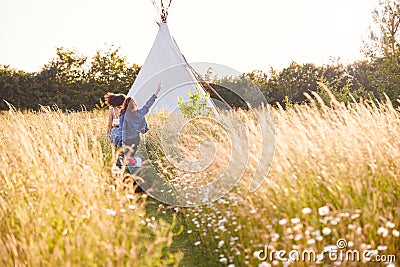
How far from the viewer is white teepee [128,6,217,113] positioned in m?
9.97

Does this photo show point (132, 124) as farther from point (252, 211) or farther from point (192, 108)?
point (252, 211)

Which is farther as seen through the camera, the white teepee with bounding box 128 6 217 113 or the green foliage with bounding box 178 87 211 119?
the white teepee with bounding box 128 6 217 113

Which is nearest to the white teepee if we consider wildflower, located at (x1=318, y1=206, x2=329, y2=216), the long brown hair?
the long brown hair

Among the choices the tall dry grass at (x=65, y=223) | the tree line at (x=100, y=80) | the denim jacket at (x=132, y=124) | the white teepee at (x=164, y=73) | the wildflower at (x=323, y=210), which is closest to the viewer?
the tall dry grass at (x=65, y=223)

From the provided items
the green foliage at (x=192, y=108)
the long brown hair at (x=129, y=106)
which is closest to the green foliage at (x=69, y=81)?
the green foliage at (x=192, y=108)

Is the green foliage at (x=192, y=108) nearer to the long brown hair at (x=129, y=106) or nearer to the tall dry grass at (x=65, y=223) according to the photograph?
the long brown hair at (x=129, y=106)

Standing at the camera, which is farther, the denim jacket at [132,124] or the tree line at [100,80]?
the tree line at [100,80]

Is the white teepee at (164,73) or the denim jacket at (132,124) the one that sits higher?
the white teepee at (164,73)

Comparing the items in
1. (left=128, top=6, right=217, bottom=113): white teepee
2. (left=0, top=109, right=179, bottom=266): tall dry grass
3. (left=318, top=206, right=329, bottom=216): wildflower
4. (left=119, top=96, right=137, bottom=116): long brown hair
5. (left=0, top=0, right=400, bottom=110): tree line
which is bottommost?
(left=318, top=206, right=329, bottom=216): wildflower

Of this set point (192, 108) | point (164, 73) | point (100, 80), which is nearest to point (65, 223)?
point (192, 108)

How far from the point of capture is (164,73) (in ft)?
33.2

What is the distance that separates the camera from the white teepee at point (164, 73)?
9.97 meters

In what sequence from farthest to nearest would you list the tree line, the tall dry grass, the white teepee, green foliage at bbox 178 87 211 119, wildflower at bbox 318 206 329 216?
the tree line
the white teepee
green foliage at bbox 178 87 211 119
wildflower at bbox 318 206 329 216
the tall dry grass

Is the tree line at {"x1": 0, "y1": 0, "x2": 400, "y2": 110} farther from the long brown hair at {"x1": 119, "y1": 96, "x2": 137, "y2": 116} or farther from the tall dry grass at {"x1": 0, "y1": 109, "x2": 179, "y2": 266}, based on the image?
the tall dry grass at {"x1": 0, "y1": 109, "x2": 179, "y2": 266}
